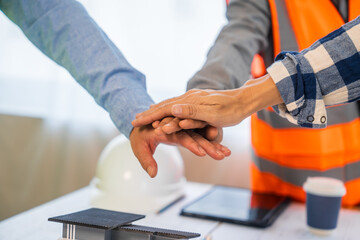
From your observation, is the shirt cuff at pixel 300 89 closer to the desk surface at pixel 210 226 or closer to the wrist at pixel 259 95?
the wrist at pixel 259 95

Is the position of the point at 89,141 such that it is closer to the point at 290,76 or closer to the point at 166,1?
the point at 166,1

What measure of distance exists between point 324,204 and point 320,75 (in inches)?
12.9

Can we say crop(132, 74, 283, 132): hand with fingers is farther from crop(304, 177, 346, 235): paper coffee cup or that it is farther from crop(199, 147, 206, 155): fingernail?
crop(304, 177, 346, 235): paper coffee cup

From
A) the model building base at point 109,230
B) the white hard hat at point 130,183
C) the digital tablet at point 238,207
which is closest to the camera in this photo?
the model building base at point 109,230

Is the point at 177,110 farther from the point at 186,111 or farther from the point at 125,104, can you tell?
the point at 125,104

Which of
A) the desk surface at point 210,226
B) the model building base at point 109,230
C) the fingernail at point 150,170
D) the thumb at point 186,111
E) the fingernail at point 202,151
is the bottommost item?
the desk surface at point 210,226

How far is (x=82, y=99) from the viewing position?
6.97 ft

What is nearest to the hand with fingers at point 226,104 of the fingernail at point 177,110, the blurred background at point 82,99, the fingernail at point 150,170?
the fingernail at point 177,110

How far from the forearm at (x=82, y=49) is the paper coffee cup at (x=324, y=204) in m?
0.48

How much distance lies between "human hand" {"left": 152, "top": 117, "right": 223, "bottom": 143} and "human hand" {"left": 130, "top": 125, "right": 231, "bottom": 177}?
0.9 inches

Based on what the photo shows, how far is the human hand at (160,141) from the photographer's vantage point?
94 cm

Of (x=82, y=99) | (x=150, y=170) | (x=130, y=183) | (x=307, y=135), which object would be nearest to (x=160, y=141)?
(x=150, y=170)

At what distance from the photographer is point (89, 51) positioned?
45.0 inches

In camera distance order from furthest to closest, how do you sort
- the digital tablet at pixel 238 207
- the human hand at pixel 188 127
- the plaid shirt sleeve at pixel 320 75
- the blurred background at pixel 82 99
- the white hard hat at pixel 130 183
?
the blurred background at pixel 82 99
the white hard hat at pixel 130 183
the digital tablet at pixel 238 207
the human hand at pixel 188 127
the plaid shirt sleeve at pixel 320 75
